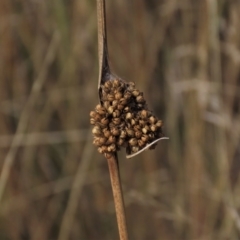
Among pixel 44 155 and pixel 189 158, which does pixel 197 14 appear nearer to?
pixel 189 158

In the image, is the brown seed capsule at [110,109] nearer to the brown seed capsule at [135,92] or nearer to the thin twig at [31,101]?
the brown seed capsule at [135,92]

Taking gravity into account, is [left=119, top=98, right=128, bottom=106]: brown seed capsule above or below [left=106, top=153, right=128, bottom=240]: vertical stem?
above

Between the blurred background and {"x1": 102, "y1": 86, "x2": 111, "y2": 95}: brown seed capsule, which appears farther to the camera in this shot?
the blurred background

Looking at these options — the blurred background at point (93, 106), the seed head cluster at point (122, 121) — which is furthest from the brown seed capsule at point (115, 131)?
the blurred background at point (93, 106)

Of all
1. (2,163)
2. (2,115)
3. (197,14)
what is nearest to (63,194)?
(2,163)

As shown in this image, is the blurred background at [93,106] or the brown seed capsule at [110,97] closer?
the brown seed capsule at [110,97]

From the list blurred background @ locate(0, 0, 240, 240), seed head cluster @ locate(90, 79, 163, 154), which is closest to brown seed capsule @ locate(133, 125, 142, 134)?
seed head cluster @ locate(90, 79, 163, 154)

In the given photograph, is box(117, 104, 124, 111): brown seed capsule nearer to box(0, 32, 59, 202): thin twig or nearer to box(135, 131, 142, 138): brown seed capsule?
box(135, 131, 142, 138): brown seed capsule
